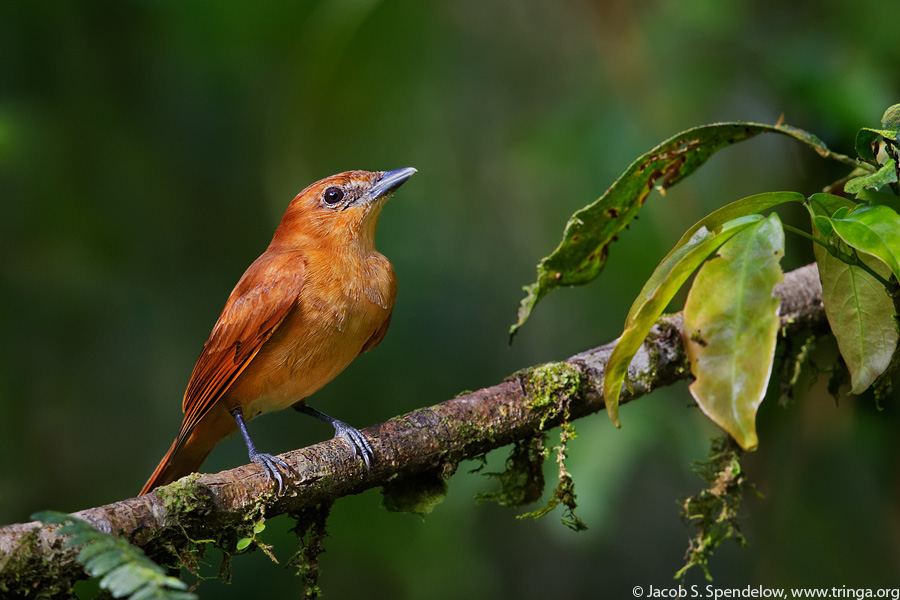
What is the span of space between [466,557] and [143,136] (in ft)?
9.20

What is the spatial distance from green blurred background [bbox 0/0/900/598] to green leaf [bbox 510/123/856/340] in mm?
1021

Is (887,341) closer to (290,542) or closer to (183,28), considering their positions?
(290,542)

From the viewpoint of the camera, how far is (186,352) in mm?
4480

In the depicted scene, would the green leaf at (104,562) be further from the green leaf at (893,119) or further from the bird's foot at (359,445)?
the green leaf at (893,119)

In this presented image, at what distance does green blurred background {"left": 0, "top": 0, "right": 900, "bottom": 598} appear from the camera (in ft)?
10.5

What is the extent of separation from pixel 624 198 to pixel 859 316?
651 millimetres

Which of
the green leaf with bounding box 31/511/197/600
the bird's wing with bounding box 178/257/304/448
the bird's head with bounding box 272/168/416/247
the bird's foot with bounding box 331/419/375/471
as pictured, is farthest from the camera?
the bird's head with bounding box 272/168/416/247

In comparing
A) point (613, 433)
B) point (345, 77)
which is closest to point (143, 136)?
point (345, 77)

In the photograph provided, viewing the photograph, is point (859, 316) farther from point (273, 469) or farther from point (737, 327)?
point (273, 469)

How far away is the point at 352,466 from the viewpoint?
2.12 meters

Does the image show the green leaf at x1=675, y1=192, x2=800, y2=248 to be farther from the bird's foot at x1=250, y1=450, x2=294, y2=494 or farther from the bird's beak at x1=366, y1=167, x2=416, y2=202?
the bird's beak at x1=366, y1=167, x2=416, y2=202

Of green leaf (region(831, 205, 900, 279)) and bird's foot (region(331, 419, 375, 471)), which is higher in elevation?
green leaf (region(831, 205, 900, 279))

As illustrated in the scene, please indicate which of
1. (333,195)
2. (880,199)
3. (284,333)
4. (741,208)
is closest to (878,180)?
(880,199)

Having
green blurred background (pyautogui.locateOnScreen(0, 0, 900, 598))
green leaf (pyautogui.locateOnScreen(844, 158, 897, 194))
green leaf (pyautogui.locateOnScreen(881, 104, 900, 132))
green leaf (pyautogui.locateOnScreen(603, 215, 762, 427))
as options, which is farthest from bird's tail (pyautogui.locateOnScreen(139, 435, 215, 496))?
green leaf (pyautogui.locateOnScreen(881, 104, 900, 132))
